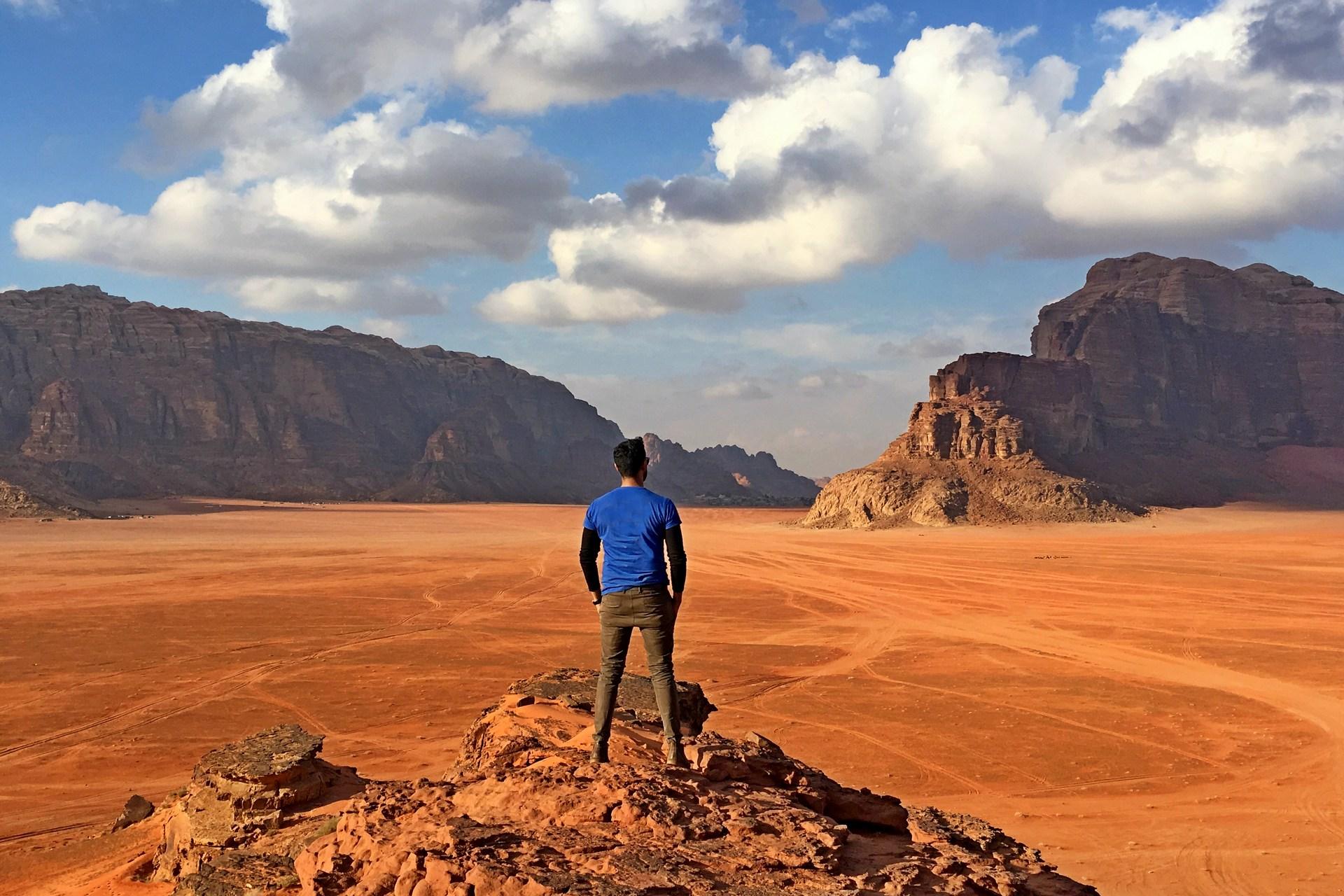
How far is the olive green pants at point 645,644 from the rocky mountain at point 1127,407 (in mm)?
71211

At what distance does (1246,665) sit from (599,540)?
59.3ft

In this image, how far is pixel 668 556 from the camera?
5.72m

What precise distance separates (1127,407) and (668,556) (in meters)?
121

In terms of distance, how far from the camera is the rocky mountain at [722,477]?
149 m

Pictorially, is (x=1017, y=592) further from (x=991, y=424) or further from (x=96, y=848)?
(x=991, y=424)

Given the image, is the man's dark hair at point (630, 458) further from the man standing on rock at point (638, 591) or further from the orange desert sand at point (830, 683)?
the orange desert sand at point (830, 683)

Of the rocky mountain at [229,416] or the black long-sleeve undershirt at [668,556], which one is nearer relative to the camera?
the black long-sleeve undershirt at [668,556]

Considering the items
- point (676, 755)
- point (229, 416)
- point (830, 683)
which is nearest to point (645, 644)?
point (676, 755)

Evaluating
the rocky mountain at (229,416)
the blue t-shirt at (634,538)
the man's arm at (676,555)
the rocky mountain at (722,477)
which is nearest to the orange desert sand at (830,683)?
the blue t-shirt at (634,538)

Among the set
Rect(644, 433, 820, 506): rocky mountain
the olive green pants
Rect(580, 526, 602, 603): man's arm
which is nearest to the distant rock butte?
the olive green pants

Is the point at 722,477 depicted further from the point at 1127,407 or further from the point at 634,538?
the point at 634,538

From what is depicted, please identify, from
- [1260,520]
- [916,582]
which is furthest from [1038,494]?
[916,582]

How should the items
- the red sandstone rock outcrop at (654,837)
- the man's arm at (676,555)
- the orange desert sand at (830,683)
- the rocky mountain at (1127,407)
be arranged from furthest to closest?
the rocky mountain at (1127,407) → the orange desert sand at (830,683) → the man's arm at (676,555) → the red sandstone rock outcrop at (654,837)

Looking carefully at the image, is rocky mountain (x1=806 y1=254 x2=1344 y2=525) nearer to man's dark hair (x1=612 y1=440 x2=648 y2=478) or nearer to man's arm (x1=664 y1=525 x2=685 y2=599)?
man's dark hair (x1=612 y1=440 x2=648 y2=478)
